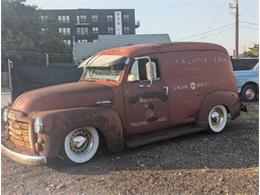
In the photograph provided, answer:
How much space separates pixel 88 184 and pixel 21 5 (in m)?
50.2

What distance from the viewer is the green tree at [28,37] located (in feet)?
148

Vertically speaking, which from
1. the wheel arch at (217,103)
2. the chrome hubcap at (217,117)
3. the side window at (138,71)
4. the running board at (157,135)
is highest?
the side window at (138,71)

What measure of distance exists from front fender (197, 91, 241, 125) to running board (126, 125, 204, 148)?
0.92 feet

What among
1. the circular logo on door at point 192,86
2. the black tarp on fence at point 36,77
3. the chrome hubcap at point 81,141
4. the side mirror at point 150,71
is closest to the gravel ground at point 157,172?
the chrome hubcap at point 81,141

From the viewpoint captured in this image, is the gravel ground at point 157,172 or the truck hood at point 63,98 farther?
the truck hood at point 63,98

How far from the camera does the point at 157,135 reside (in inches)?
292

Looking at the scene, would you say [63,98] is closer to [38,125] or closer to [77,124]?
[77,124]

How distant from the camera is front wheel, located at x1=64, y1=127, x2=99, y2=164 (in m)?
6.23

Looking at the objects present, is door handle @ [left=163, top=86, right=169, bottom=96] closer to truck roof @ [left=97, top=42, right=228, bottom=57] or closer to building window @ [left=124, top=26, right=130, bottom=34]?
truck roof @ [left=97, top=42, right=228, bottom=57]

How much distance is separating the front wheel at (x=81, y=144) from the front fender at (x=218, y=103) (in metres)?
2.58

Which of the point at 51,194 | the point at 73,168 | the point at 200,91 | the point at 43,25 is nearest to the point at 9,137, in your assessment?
the point at 73,168

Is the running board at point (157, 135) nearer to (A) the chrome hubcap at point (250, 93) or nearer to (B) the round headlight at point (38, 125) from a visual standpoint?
(B) the round headlight at point (38, 125)

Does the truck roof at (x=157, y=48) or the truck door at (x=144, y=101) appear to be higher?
the truck roof at (x=157, y=48)

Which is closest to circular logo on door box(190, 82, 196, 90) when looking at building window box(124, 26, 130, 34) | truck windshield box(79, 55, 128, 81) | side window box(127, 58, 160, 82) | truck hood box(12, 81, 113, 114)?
side window box(127, 58, 160, 82)
